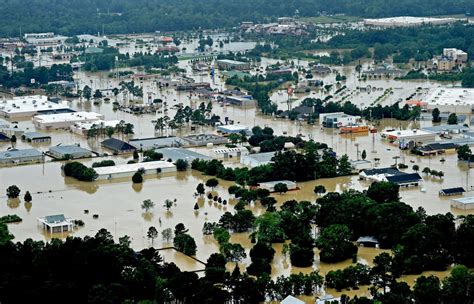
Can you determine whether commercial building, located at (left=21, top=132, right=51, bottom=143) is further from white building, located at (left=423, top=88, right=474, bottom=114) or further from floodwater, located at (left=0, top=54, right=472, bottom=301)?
white building, located at (left=423, top=88, right=474, bottom=114)

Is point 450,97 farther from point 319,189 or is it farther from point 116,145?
point 319,189

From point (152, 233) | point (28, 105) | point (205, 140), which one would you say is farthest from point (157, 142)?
point (152, 233)

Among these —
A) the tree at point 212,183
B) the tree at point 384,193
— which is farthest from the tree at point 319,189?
the tree at point 212,183

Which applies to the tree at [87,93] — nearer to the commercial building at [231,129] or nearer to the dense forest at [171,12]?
the commercial building at [231,129]

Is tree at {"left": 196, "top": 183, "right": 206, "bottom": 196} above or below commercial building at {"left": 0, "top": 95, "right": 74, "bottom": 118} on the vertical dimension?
below

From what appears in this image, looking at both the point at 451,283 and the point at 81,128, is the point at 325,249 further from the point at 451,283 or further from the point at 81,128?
the point at 81,128

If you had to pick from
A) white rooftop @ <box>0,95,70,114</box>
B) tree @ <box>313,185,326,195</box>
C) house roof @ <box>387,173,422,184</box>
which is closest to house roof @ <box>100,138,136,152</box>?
white rooftop @ <box>0,95,70,114</box>

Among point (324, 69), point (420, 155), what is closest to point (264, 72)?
point (324, 69)

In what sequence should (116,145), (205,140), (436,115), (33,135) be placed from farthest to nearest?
(436,115) → (33,135) → (205,140) → (116,145)
